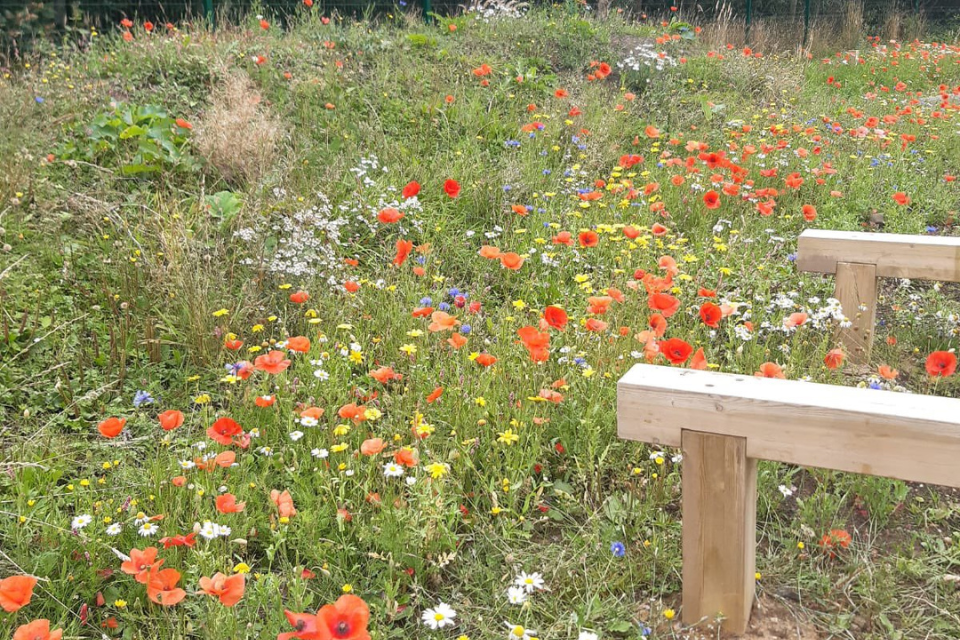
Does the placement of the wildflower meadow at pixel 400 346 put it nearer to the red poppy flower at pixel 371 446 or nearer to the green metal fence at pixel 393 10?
the red poppy flower at pixel 371 446

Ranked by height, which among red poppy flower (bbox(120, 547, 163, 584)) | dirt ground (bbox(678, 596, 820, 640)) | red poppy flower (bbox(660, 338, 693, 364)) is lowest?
dirt ground (bbox(678, 596, 820, 640))

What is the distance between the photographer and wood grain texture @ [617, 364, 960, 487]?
161 cm

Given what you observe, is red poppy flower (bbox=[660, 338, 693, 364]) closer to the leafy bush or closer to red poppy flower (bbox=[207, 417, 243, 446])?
red poppy flower (bbox=[207, 417, 243, 446])

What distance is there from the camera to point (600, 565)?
2.21m

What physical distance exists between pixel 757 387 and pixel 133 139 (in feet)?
13.6

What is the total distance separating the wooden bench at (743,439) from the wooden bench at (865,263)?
175cm

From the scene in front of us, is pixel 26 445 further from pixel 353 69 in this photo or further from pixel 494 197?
pixel 353 69

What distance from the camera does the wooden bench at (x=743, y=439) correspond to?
1.62 m

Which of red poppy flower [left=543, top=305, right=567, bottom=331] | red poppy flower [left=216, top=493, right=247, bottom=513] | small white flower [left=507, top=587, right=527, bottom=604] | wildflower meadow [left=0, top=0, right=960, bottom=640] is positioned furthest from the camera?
red poppy flower [left=543, top=305, right=567, bottom=331]

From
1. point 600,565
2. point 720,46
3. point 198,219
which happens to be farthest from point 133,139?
point 720,46

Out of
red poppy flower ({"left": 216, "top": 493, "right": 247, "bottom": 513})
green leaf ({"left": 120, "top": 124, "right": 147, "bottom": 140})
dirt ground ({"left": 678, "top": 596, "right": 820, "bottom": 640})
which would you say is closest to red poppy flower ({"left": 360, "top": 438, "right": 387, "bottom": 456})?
red poppy flower ({"left": 216, "top": 493, "right": 247, "bottom": 513})

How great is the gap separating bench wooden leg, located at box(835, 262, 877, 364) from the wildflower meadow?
0.07 m

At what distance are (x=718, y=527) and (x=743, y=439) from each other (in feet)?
0.79

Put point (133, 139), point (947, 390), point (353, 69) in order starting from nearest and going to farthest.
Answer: point (947, 390), point (133, 139), point (353, 69)
